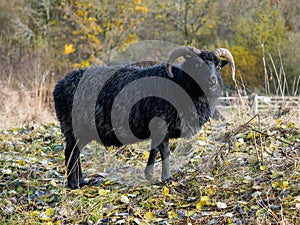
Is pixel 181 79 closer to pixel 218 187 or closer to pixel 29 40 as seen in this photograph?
pixel 218 187

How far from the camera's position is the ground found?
5.08 metres

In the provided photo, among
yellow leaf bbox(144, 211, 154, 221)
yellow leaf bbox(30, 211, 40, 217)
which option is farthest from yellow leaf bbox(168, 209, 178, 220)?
yellow leaf bbox(30, 211, 40, 217)

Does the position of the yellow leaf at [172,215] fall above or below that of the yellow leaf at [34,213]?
above

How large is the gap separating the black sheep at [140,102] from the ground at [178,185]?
48 centimetres

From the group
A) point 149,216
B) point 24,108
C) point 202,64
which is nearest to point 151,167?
point 149,216

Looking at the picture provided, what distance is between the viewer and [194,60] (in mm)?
6297

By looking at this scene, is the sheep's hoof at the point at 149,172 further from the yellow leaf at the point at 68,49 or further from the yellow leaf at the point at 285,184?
the yellow leaf at the point at 68,49

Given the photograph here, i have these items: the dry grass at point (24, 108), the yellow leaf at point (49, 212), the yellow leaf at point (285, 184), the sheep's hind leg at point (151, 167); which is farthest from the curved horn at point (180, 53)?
the dry grass at point (24, 108)

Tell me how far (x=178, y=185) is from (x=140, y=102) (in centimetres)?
135

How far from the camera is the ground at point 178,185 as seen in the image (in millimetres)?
5078

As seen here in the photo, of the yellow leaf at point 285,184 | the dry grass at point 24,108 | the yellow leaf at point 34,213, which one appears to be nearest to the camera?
the yellow leaf at point 285,184

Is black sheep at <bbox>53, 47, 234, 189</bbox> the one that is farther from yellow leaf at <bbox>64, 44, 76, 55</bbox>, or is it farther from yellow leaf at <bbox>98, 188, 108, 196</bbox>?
yellow leaf at <bbox>64, 44, 76, 55</bbox>

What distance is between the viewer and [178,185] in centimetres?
588

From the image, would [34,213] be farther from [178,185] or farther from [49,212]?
[178,185]
